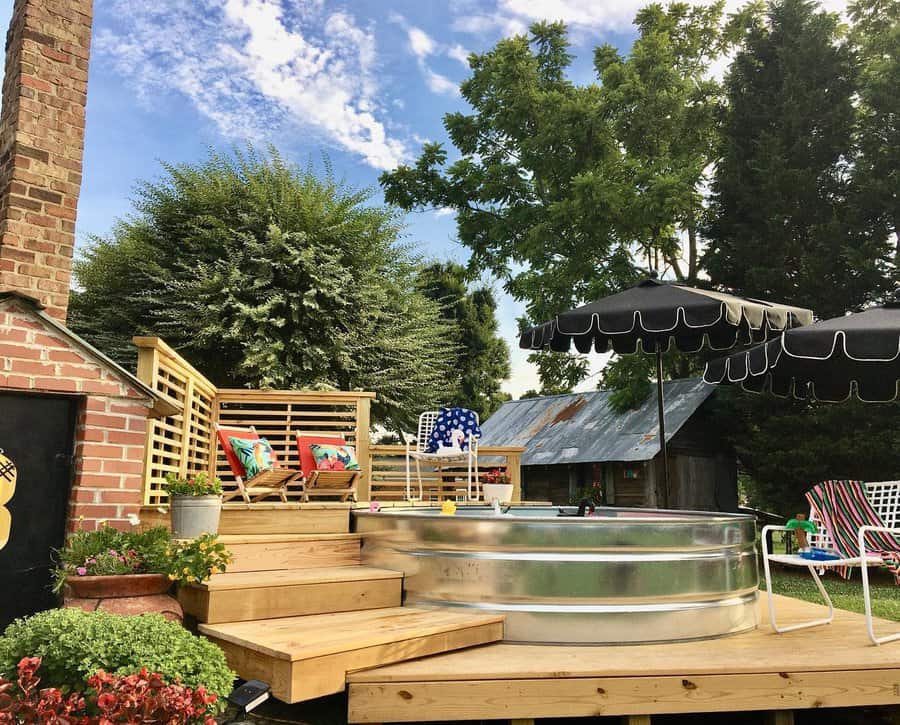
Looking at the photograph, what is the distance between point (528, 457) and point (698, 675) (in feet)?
42.0

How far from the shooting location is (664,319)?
5.85m

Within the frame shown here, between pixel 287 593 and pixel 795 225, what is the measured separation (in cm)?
1288

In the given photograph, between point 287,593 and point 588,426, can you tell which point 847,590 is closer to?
point 588,426

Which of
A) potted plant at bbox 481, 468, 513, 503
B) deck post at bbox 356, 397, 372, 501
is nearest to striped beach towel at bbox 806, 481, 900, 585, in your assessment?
potted plant at bbox 481, 468, 513, 503

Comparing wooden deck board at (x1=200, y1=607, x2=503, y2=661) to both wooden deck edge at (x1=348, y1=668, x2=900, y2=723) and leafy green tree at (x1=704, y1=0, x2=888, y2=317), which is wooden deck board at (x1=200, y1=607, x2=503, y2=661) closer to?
wooden deck edge at (x1=348, y1=668, x2=900, y2=723)

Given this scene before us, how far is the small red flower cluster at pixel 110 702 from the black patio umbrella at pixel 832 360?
4.33m

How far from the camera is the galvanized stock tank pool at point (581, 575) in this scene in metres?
3.83

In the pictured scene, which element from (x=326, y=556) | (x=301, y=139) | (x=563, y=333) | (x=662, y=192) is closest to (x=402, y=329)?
(x=301, y=139)

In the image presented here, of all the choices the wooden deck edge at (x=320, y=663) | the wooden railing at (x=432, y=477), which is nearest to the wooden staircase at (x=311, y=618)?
the wooden deck edge at (x=320, y=663)

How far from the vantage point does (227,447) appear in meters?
5.87

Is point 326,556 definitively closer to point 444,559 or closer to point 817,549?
point 444,559

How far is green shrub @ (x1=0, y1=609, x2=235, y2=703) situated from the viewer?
8.46ft

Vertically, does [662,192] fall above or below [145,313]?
above

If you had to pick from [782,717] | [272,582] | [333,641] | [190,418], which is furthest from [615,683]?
[190,418]
